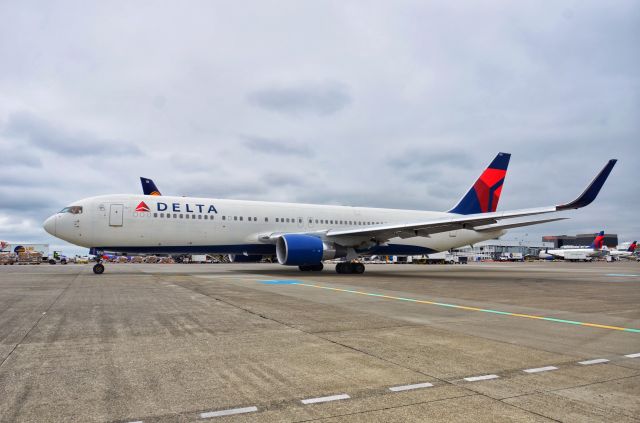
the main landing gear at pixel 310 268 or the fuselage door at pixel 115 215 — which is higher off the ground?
the fuselage door at pixel 115 215

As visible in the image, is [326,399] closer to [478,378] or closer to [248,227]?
[478,378]

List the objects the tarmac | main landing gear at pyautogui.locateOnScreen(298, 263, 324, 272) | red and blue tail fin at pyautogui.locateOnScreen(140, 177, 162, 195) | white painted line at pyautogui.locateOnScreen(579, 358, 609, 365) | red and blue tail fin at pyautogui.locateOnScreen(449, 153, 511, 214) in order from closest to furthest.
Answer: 1. the tarmac
2. white painted line at pyautogui.locateOnScreen(579, 358, 609, 365)
3. main landing gear at pyautogui.locateOnScreen(298, 263, 324, 272)
4. red and blue tail fin at pyautogui.locateOnScreen(449, 153, 511, 214)
5. red and blue tail fin at pyautogui.locateOnScreen(140, 177, 162, 195)

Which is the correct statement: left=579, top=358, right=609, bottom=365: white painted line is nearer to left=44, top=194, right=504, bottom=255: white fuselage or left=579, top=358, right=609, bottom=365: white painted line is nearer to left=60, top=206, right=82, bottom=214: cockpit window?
left=44, top=194, right=504, bottom=255: white fuselage

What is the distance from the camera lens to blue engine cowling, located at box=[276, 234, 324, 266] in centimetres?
2084

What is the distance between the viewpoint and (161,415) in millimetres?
3258

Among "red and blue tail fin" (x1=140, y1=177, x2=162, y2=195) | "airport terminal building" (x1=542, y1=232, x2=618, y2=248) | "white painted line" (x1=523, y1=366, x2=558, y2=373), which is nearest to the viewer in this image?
"white painted line" (x1=523, y1=366, x2=558, y2=373)

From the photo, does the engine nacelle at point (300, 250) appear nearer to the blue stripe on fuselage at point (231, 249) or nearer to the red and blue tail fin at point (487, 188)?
the blue stripe on fuselage at point (231, 249)

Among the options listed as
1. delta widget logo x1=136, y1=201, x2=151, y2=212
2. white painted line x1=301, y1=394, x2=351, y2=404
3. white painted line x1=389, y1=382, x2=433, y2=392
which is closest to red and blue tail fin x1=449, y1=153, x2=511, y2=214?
delta widget logo x1=136, y1=201, x2=151, y2=212

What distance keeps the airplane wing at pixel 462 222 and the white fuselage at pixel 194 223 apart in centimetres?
131

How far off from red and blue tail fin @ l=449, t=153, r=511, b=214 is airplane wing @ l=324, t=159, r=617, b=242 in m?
3.54

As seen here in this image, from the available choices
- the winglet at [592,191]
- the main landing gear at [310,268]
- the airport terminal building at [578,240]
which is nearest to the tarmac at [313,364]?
the winglet at [592,191]

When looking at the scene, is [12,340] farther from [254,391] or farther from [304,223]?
[304,223]

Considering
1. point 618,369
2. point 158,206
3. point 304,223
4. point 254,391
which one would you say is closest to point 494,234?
point 304,223

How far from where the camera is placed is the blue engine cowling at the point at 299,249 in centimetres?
2084
